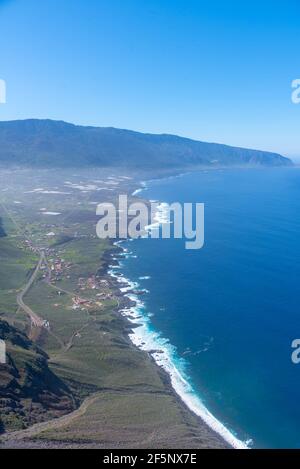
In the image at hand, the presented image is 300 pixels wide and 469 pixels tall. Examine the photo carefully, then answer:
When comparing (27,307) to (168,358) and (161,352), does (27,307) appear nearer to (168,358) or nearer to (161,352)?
(161,352)

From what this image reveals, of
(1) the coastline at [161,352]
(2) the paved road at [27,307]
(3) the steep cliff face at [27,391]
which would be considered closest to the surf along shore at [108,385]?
(1) the coastline at [161,352]

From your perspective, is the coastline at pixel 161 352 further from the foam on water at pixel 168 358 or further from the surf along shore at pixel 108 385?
the surf along shore at pixel 108 385

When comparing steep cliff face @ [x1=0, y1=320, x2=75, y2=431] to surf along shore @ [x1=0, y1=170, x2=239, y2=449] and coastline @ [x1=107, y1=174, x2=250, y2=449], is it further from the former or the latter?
coastline @ [x1=107, y1=174, x2=250, y2=449]

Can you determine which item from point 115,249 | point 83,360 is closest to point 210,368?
point 83,360

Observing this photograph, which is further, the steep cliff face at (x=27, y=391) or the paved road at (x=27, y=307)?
the paved road at (x=27, y=307)

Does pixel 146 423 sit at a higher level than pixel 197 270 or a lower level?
lower

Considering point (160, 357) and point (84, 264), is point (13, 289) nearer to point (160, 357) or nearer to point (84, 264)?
point (84, 264)
